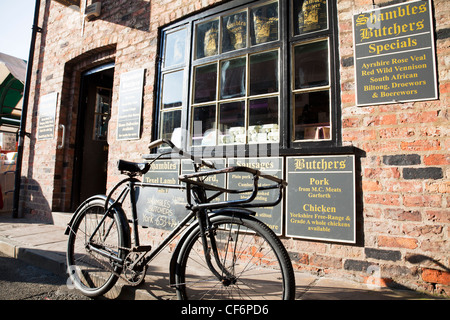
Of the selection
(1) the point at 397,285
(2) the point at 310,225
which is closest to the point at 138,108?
(2) the point at 310,225

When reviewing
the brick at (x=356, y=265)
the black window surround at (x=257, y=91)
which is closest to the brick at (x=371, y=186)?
the black window surround at (x=257, y=91)

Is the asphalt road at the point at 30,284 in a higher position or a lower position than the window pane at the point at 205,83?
lower

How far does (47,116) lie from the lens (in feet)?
17.6

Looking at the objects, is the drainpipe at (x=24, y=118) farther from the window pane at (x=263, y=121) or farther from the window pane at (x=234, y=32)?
the window pane at (x=263, y=121)

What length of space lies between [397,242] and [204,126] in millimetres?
2381

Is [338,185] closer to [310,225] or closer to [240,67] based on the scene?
[310,225]

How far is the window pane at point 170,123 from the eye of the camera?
3.82m

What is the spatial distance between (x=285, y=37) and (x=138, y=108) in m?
2.24

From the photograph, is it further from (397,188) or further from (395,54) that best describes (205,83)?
(397,188)

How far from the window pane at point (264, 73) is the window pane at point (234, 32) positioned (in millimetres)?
287

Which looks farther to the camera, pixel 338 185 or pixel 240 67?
pixel 240 67

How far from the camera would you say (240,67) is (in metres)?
3.40

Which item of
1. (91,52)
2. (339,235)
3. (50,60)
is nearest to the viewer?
(339,235)

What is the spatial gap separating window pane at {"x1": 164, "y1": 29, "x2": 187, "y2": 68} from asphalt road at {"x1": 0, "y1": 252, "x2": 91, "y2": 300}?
2925 millimetres
